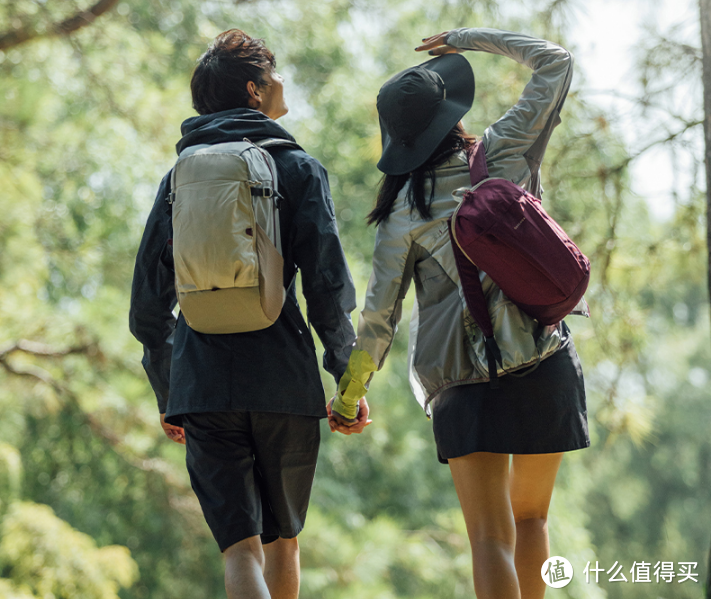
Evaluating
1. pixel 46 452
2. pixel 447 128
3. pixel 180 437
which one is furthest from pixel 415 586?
pixel 447 128

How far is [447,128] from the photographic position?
1.29m

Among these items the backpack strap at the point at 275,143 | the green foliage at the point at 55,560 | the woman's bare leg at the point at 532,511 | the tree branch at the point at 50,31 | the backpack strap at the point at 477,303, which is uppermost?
the tree branch at the point at 50,31

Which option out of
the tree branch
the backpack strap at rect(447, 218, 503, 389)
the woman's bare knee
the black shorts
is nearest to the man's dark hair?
the backpack strap at rect(447, 218, 503, 389)

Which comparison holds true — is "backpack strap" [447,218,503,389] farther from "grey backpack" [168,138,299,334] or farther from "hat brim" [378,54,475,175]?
"grey backpack" [168,138,299,334]

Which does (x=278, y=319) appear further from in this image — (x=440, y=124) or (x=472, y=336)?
(x=440, y=124)

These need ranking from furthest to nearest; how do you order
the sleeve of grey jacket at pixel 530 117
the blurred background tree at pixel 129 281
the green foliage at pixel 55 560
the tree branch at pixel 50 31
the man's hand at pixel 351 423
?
the green foliage at pixel 55 560 < the tree branch at pixel 50 31 < the blurred background tree at pixel 129 281 < the man's hand at pixel 351 423 < the sleeve of grey jacket at pixel 530 117

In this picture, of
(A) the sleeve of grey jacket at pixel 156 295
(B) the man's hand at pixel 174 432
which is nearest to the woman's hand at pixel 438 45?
(A) the sleeve of grey jacket at pixel 156 295

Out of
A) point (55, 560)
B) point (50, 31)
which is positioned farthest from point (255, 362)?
point (55, 560)

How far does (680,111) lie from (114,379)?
10.7ft

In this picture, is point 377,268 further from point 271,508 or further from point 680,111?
point 680,111

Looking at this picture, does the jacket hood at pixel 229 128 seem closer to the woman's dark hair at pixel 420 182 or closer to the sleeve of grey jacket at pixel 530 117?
the woman's dark hair at pixel 420 182

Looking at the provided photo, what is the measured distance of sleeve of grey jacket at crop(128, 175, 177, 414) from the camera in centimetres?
137

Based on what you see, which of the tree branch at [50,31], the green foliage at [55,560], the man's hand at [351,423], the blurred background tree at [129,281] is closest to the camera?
the man's hand at [351,423]

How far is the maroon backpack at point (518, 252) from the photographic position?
114cm
